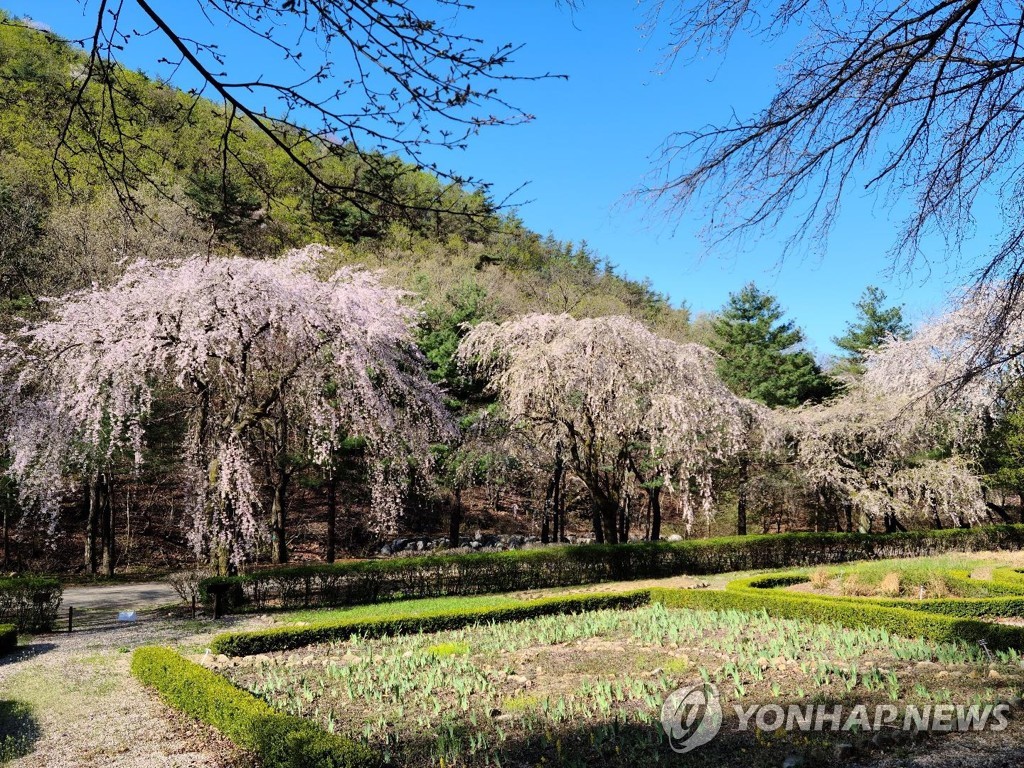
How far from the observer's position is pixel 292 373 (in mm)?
13383

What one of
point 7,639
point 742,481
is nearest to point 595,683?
point 7,639

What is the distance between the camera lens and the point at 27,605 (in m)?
11.8

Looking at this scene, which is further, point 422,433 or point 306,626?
point 422,433

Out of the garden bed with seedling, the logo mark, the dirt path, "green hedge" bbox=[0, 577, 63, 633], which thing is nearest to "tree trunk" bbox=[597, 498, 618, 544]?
the garden bed with seedling

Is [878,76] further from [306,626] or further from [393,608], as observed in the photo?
[393,608]

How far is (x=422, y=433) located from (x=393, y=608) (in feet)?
11.8

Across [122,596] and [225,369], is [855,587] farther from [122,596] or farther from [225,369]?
[122,596]

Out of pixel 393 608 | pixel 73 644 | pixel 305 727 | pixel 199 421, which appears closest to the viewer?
pixel 305 727

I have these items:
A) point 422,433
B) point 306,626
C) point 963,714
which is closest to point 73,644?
point 306,626

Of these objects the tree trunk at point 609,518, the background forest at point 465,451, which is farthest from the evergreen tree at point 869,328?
the tree trunk at point 609,518

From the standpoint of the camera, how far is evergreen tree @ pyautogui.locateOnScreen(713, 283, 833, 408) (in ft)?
110

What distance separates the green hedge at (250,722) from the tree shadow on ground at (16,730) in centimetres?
107

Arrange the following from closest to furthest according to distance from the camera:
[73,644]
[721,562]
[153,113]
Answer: [153,113]
[73,644]
[721,562]

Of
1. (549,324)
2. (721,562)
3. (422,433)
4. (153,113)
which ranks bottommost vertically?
(721,562)
